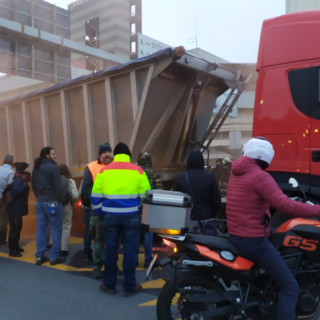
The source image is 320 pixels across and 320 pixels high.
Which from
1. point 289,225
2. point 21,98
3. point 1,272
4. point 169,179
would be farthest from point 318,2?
→ point 1,272

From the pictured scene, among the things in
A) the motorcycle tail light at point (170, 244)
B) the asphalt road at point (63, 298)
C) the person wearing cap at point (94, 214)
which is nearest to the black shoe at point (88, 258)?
the asphalt road at point (63, 298)

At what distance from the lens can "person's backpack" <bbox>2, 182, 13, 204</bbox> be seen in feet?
16.9

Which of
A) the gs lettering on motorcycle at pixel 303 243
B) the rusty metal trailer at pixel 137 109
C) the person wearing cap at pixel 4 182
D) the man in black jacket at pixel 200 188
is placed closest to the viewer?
the gs lettering on motorcycle at pixel 303 243

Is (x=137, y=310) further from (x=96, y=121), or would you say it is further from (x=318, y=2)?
(x=318, y=2)

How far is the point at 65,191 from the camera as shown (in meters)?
5.02

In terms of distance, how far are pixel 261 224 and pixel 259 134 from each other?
1.37m

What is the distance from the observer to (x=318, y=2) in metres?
11.5

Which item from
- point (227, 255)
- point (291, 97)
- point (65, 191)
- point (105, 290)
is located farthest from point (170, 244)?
point (65, 191)

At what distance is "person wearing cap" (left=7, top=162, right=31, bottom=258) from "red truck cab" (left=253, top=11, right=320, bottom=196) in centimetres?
367

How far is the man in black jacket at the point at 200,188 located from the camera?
383 centimetres

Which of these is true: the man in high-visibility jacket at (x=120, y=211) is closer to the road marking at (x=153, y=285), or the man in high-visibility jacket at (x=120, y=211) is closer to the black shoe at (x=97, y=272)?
the road marking at (x=153, y=285)

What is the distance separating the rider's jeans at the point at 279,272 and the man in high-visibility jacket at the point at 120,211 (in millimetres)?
1511

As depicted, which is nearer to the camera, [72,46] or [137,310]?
[137,310]

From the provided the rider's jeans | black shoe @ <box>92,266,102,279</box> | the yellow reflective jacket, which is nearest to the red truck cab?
the rider's jeans
